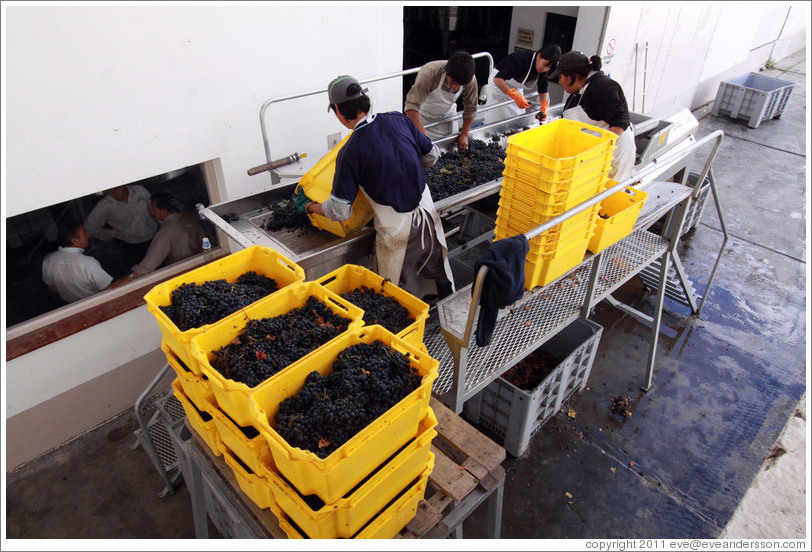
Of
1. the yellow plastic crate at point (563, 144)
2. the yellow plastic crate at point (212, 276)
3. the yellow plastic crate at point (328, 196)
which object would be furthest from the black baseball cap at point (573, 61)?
Result: the yellow plastic crate at point (212, 276)

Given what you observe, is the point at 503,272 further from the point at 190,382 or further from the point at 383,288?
the point at 190,382

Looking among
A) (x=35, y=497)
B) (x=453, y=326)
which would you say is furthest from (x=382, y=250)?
(x=35, y=497)

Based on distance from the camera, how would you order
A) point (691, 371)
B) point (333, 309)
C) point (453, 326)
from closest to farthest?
point (333, 309)
point (453, 326)
point (691, 371)

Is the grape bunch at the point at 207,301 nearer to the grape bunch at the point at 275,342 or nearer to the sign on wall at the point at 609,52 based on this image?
the grape bunch at the point at 275,342

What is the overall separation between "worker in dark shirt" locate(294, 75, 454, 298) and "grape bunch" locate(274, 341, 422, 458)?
3.23 ft

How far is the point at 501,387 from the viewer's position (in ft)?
11.1

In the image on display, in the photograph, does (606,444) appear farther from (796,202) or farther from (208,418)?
(796,202)

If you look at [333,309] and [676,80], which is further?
[676,80]

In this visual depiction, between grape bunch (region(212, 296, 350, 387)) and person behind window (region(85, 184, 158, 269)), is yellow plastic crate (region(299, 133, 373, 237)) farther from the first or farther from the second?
person behind window (region(85, 184, 158, 269))

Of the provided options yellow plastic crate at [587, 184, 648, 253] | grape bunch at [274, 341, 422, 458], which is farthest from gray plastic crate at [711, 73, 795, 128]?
grape bunch at [274, 341, 422, 458]

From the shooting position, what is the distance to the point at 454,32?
869 centimetres

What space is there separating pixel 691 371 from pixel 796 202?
4004mm

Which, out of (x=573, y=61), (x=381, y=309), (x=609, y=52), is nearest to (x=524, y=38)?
(x=609, y=52)

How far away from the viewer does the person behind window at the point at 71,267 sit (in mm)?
3293
